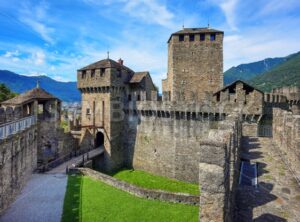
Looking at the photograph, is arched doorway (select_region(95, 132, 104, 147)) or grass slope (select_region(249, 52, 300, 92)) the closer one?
arched doorway (select_region(95, 132, 104, 147))

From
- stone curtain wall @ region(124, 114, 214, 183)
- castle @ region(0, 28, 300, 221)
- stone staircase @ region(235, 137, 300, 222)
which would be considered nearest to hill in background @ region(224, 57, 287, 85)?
castle @ region(0, 28, 300, 221)

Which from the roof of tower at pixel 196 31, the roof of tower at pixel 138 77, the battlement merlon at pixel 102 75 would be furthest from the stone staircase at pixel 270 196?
the roof of tower at pixel 196 31

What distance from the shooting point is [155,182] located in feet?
75.3

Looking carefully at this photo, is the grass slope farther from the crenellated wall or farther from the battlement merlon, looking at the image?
the crenellated wall

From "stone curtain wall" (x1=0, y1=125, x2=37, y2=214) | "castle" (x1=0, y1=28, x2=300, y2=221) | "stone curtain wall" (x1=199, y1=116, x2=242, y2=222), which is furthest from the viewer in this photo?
"castle" (x1=0, y1=28, x2=300, y2=221)

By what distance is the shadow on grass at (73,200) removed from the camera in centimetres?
1301

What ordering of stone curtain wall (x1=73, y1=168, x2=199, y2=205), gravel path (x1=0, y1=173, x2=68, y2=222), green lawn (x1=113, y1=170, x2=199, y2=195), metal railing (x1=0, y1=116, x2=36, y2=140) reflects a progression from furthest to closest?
green lawn (x1=113, y1=170, x2=199, y2=195), stone curtain wall (x1=73, y1=168, x2=199, y2=205), gravel path (x1=0, y1=173, x2=68, y2=222), metal railing (x1=0, y1=116, x2=36, y2=140)

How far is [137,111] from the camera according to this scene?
26.2 m

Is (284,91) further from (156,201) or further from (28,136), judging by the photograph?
(28,136)

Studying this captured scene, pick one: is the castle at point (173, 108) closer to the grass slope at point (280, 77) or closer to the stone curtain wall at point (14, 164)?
the stone curtain wall at point (14, 164)

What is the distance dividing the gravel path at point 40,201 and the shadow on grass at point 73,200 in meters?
0.28

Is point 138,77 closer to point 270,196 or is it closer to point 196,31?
point 196,31

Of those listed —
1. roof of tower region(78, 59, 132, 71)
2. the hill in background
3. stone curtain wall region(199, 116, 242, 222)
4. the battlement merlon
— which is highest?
the hill in background

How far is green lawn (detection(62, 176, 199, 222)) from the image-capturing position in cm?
1338
